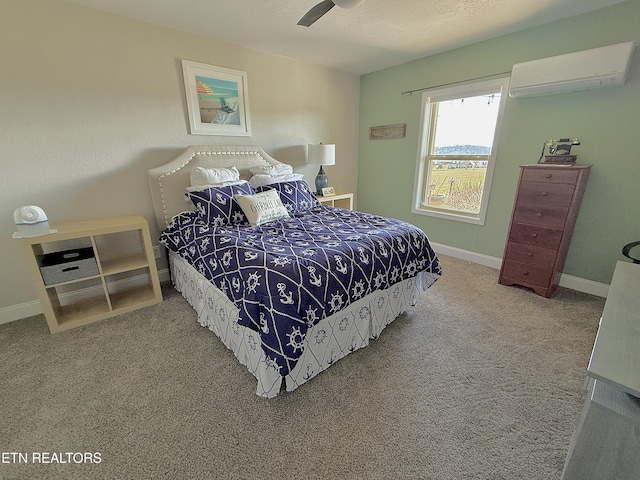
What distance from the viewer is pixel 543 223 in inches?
94.0

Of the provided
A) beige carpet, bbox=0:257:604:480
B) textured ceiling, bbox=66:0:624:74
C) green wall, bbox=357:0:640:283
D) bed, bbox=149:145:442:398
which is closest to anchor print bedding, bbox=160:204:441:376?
bed, bbox=149:145:442:398

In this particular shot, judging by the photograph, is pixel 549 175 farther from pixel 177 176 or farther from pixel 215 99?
pixel 177 176

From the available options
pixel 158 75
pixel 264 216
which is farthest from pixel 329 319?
pixel 158 75

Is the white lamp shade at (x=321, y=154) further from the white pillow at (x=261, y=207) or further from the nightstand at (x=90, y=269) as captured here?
the nightstand at (x=90, y=269)

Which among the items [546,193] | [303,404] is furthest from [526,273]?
[303,404]

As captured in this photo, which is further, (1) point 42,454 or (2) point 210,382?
(2) point 210,382

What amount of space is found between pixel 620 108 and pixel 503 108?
86cm

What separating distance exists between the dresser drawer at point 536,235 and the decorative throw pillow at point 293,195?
1.99 meters

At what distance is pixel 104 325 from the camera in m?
2.12

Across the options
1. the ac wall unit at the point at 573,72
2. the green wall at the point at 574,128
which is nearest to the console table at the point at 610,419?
the green wall at the point at 574,128

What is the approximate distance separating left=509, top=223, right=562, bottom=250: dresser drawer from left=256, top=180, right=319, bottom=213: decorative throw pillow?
1.99 meters

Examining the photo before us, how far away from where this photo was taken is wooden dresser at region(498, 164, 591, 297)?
2248 millimetres

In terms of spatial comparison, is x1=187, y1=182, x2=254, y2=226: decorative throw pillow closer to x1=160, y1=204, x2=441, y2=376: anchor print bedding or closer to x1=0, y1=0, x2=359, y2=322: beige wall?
x1=160, y1=204, x2=441, y2=376: anchor print bedding

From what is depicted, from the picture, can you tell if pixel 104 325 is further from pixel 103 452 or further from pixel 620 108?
pixel 620 108
